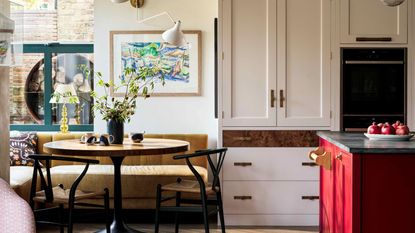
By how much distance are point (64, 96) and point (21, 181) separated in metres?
1.22

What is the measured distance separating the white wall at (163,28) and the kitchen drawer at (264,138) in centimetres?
78

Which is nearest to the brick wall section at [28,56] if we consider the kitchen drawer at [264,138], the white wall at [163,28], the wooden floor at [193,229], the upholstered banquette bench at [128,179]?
the white wall at [163,28]

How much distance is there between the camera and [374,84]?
15.1 feet

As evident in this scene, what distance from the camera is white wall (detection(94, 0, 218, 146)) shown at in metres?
5.40

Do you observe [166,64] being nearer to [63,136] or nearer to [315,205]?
[63,136]

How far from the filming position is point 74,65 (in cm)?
569

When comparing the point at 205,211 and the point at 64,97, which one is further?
the point at 64,97

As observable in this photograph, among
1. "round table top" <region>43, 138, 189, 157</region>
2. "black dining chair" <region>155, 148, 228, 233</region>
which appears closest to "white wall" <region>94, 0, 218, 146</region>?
"black dining chair" <region>155, 148, 228, 233</region>

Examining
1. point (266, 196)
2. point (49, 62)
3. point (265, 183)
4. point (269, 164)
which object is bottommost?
point (266, 196)

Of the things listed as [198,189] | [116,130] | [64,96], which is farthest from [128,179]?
[64,96]

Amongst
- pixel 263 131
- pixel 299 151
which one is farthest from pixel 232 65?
pixel 299 151

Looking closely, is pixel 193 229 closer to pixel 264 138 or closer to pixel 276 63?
pixel 264 138

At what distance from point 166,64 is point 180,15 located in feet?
1.64

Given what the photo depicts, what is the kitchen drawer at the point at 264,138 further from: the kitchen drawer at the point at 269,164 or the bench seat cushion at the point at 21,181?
the bench seat cushion at the point at 21,181
